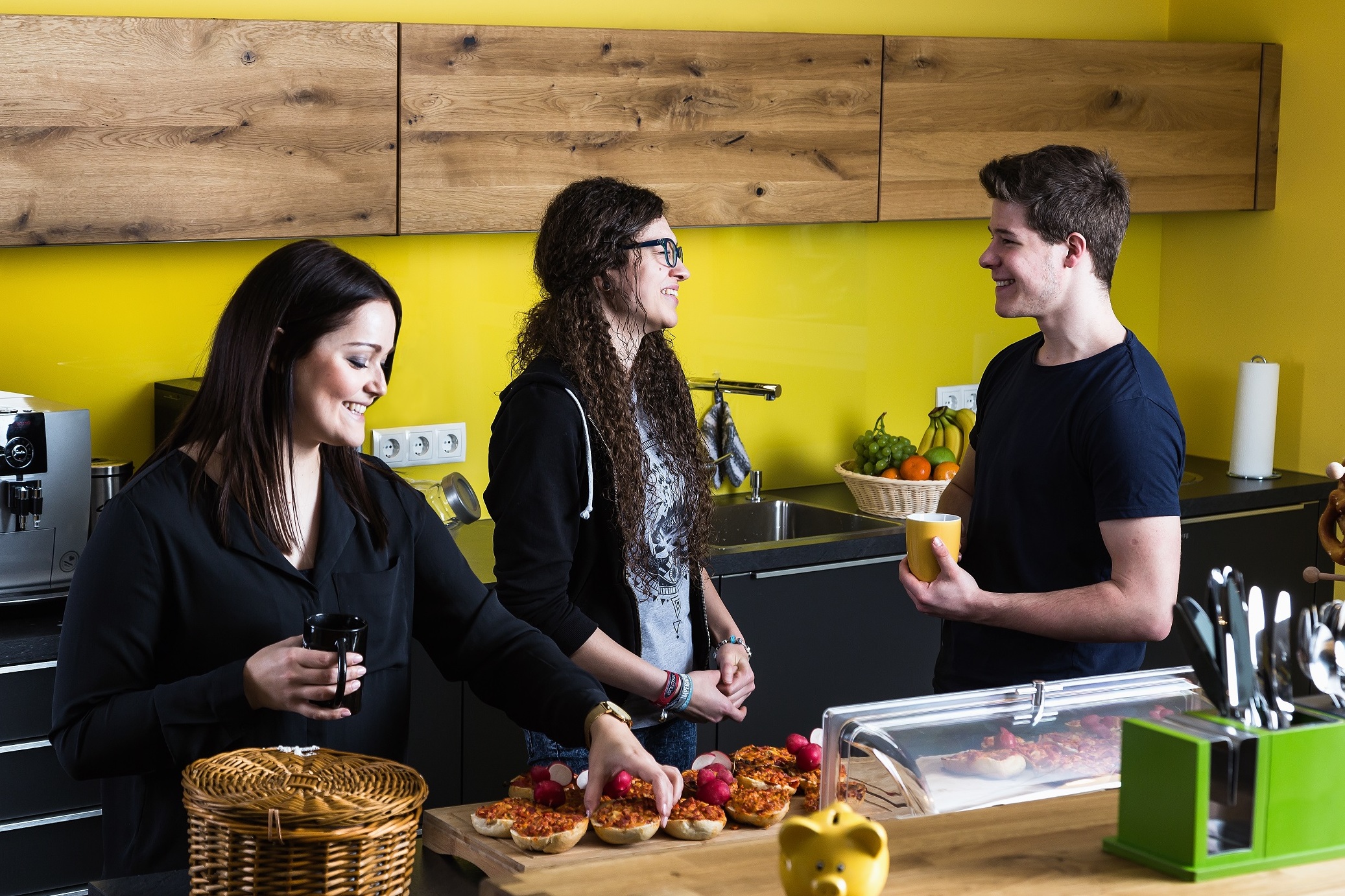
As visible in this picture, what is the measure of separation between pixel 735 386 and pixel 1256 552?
1.45 metres

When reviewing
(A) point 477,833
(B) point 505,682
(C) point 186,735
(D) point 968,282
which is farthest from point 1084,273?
(D) point 968,282

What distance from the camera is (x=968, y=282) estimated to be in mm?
4254

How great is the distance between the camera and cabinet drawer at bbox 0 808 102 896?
8.50 feet

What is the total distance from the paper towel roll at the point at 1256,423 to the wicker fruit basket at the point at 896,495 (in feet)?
3.13

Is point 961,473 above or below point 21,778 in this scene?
above

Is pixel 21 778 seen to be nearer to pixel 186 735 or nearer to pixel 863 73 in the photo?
pixel 186 735

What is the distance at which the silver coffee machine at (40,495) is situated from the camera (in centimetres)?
259

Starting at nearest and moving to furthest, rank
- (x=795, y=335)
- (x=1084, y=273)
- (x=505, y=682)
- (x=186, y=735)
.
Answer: (x=186, y=735) < (x=505, y=682) < (x=1084, y=273) < (x=795, y=335)

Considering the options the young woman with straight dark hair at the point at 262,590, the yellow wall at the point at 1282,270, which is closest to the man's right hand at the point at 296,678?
the young woman with straight dark hair at the point at 262,590

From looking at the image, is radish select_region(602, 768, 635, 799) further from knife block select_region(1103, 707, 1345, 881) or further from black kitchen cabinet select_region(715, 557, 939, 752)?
black kitchen cabinet select_region(715, 557, 939, 752)

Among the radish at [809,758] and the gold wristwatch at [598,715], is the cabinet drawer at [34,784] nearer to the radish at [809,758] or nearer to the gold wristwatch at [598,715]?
the gold wristwatch at [598,715]

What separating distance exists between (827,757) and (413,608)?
2.11 ft

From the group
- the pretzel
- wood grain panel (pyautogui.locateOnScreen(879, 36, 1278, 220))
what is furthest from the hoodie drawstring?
wood grain panel (pyautogui.locateOnScreen(879, 36, 1278, 220))

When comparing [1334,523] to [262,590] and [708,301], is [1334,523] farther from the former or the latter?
[708,301]
